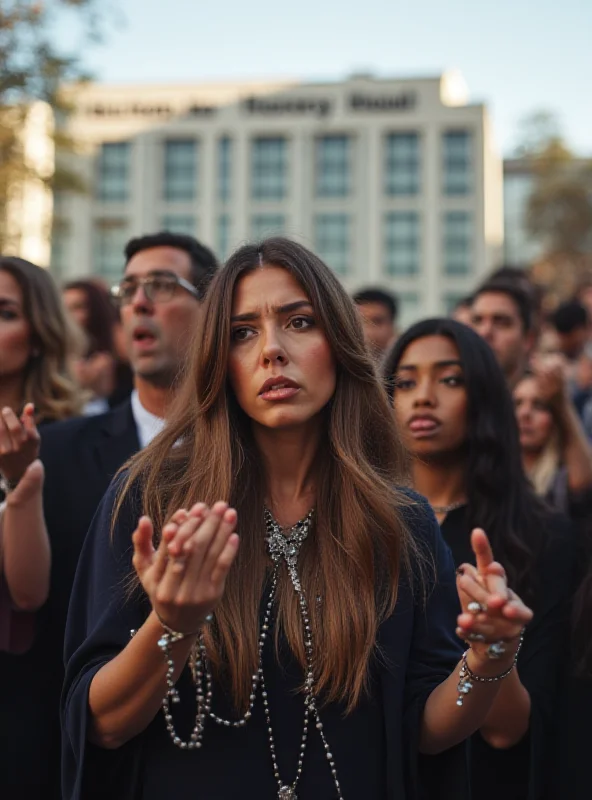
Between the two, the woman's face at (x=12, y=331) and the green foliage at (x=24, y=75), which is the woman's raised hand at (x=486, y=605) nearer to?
the woman's face at (x=12, y=331)

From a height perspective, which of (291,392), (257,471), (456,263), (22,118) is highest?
(456,263)

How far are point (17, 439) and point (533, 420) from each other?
332cm

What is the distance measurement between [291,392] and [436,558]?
0.58m

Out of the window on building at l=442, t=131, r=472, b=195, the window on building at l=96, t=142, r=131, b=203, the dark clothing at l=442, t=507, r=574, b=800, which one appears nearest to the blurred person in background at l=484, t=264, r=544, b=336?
the dark clothing at l=442, t=507, r=574, b=800

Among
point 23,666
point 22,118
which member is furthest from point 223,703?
point 22,118

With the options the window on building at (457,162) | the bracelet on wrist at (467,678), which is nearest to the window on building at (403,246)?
the window on building at (457,162)

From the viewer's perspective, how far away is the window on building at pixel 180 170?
60.4m

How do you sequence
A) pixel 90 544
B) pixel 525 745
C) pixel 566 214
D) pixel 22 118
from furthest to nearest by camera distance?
1. pixel 566 214
2. pixel 22 118
3. pixel 525 745
4. pixel 90 544

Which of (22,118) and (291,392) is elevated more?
(22,118)

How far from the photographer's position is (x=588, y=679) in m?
3.56

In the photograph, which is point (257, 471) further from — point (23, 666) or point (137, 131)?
point (137, 131)

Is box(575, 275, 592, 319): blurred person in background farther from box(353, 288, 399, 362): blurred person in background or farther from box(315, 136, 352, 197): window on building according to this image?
box(315, 136, 352, 197): window on building

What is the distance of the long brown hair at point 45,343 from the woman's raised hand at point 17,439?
3.73 ft

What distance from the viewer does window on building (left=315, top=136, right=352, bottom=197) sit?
59.7 meters
